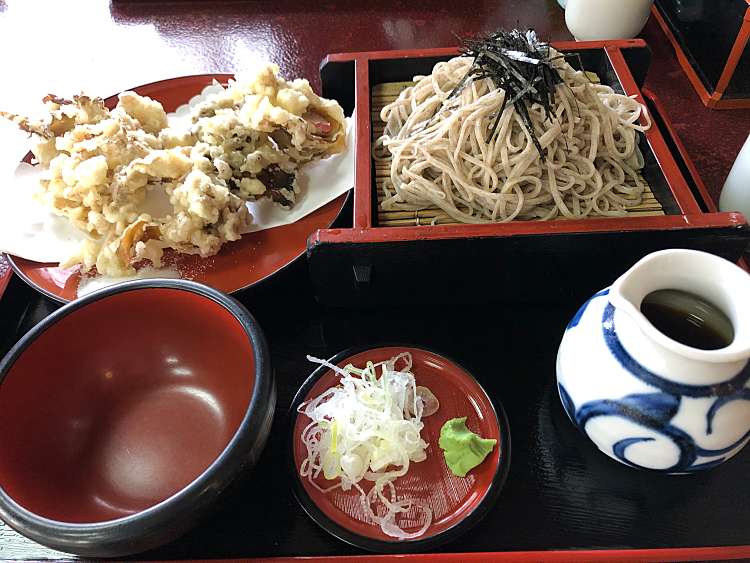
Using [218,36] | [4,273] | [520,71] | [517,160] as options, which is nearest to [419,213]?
[517,160]

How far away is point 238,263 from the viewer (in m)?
1.39

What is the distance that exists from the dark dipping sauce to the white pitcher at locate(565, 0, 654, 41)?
144 cm

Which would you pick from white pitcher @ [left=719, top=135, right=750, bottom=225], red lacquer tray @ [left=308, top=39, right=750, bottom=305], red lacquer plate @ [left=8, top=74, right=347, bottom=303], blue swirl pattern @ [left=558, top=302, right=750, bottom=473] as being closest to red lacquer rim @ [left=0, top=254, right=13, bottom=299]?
red lacquer plate @ [left=8, top=74, right=347, bottom=303]

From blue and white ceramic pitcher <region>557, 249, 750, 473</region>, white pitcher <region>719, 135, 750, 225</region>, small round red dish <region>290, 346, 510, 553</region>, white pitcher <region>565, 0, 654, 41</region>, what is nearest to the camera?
blue and white ceramic pitcher <region>557, 249, 750, 473</region>

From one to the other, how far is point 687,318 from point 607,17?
1.49m

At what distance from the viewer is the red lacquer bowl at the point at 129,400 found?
3.27 feet

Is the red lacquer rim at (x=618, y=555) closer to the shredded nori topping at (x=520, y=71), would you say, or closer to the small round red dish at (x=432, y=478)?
the small round red dish at (x=432, y=478)

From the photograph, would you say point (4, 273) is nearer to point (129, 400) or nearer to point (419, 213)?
point (129, 400)

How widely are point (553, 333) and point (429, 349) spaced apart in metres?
0.29

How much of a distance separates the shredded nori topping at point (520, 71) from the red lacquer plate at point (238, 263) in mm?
446

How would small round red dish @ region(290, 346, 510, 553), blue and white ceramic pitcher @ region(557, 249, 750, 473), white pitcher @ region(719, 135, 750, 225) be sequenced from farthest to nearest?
white pitcher @ region(719, 135, 750, 225), small round red dish @ region(290, 346, 510, 553), blue and white ceramic pitcher @ region(557, 249, 750, 473)

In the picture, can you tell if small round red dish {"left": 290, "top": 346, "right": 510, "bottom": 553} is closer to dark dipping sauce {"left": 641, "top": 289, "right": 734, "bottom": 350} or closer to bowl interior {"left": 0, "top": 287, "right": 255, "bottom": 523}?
bowl interior {"left": 0, "top": 287, "right": 255, "bottom": 523}

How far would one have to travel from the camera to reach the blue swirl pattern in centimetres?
89

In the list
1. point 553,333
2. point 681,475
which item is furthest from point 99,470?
point 681,475
